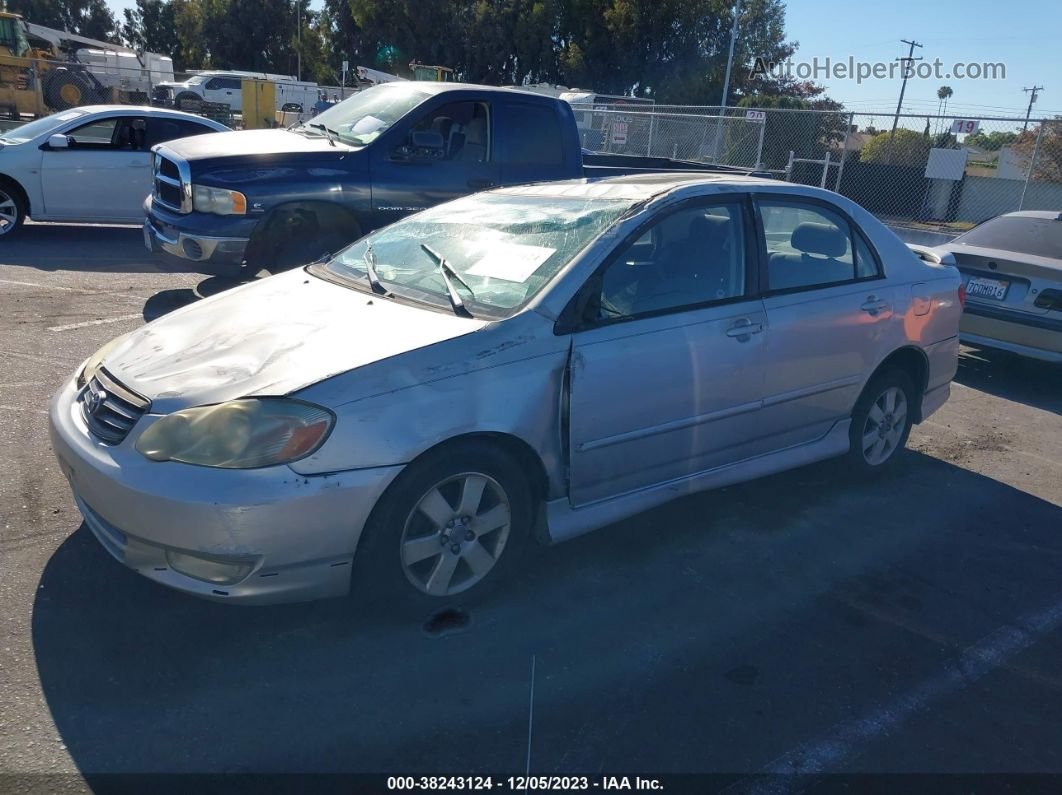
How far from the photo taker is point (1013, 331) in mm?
7668

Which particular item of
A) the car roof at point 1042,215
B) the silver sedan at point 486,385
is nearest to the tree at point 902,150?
the car roof at point 1042,215

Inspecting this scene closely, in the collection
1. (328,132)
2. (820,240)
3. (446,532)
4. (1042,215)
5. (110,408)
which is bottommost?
(446,532)

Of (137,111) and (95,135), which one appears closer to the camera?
(137,111)

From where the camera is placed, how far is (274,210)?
7465 millimetres

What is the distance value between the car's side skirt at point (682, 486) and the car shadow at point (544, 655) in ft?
0.96

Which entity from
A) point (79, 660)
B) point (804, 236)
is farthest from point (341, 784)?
point (804, 236)

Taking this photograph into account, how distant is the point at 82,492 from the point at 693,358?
8.34 feet

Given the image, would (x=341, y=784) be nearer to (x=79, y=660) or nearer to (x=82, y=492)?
(x=79, y=660)

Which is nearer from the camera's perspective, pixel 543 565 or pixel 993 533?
pixel 543 565

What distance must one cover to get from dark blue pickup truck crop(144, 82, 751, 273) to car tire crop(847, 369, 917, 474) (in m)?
4.17

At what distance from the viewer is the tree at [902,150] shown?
20.3 m

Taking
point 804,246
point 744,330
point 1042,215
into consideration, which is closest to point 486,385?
point 744,330

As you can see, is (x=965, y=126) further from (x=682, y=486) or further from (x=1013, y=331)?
(x=682, y=486)

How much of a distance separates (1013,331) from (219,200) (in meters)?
6.55
